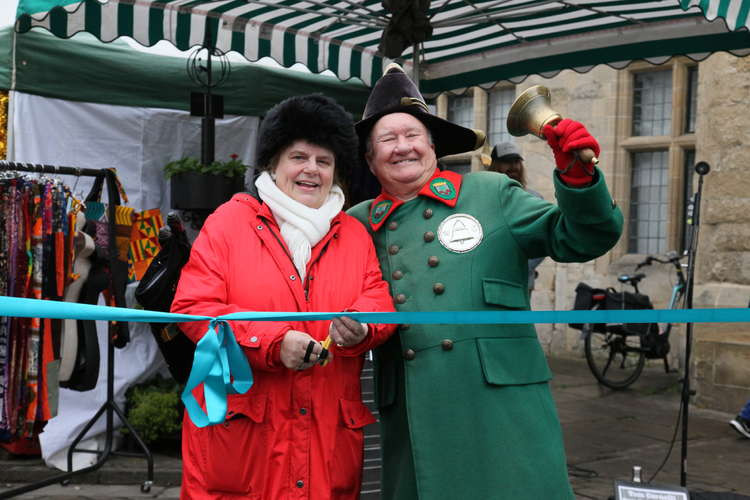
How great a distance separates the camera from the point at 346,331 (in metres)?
2.23

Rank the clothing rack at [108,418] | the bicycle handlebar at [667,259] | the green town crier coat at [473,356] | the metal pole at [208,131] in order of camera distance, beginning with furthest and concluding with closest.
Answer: the bicycle handlebar at [667,259]
the metal pole at [208,131]
the clothing rack at [108,418]
the green town crier coat at [473,356]

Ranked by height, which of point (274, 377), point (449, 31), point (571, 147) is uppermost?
point (449, 31)

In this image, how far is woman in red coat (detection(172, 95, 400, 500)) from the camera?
2.30 metres

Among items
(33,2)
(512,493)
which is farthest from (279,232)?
(33,2)

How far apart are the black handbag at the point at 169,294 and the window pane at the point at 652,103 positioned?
23.2 ft

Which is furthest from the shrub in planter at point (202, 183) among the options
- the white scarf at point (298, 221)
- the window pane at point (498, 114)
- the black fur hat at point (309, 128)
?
the window pane at point (498, 114)

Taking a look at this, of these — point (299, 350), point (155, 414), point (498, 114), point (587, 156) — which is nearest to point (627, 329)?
point (498, 114)

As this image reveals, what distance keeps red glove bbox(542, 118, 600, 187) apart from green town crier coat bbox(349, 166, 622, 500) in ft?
0.49

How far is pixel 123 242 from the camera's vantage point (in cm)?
489

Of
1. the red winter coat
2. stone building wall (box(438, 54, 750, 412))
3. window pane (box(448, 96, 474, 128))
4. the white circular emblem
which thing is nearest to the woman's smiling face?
the red winter coat

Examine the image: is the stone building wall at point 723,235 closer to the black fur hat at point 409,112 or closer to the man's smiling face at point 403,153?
the black fur hat at point 409,112

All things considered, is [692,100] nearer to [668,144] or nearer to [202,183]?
[668,144]

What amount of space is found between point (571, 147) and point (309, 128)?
81cm

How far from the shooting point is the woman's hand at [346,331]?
222 centimetres
